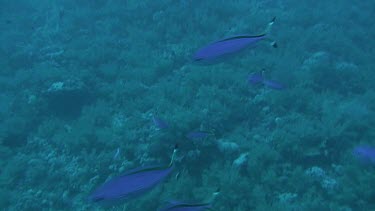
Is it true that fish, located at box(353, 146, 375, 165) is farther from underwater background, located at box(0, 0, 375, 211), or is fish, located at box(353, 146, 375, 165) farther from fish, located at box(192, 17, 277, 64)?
fish, located at box(192, 17, 277, 64)

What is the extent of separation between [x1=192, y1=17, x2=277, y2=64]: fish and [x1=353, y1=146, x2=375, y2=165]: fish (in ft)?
12.2

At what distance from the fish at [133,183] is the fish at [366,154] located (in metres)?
4.55

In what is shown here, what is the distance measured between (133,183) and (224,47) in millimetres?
1681

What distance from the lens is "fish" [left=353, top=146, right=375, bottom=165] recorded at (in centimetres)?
550

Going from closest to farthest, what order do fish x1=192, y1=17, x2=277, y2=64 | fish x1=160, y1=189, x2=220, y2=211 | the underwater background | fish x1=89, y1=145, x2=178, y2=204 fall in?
fish x1=89, y1=145, x2=178, y2=204, fish x1=160, y1=189, x2=220, y2=211, fish x1=192, y1=17, x2=277, y2=64, the underwater background

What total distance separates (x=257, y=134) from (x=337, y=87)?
150 inches

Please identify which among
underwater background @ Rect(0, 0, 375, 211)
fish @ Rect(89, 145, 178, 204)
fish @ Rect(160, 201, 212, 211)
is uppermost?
fish @ Rect(89, 145, 178, 204)

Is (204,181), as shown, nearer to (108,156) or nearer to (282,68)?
(108,156)

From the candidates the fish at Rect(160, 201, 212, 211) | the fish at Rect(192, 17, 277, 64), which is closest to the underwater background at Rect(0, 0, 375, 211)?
the fish at Rect(192, 17, 277, 64)

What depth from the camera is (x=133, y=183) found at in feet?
8.13

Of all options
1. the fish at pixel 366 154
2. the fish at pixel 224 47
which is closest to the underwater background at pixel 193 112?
the fish at pixel 366 154

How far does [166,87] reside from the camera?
900 centimetres

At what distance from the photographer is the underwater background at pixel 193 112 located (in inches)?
228

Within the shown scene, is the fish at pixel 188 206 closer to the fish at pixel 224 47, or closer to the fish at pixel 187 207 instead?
the fish at pixel 187 207
